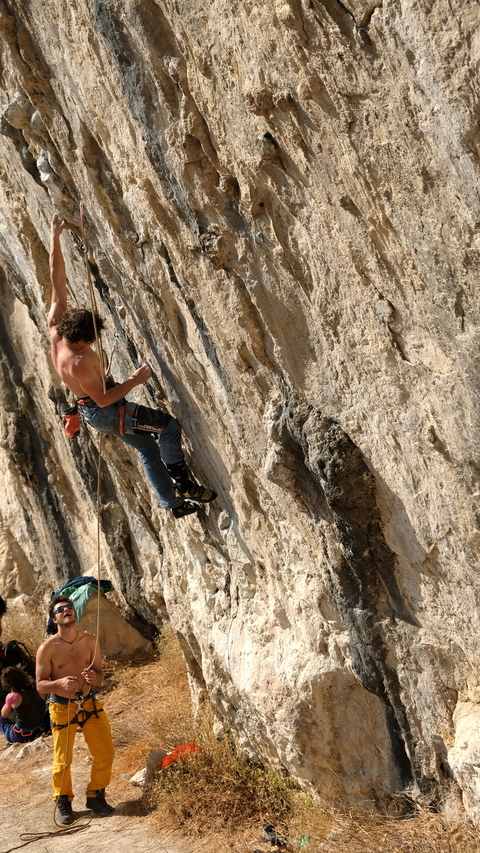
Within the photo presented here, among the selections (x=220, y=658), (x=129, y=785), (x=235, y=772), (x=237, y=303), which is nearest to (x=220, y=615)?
(x=220, y=658)

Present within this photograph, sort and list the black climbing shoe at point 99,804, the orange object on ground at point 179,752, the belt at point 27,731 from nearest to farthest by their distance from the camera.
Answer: the black climbing shoe at point 99,804 < the orange object on ground at point 179,752 < the belt at point 27,731

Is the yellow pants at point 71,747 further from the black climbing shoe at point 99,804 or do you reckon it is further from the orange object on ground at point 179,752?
the orange object on ground at point 179,752

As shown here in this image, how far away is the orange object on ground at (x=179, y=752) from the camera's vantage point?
6461 millimetres

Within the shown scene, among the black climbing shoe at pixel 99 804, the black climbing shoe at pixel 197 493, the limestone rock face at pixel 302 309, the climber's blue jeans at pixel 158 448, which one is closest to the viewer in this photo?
the limestone rock face at pixel 302 309

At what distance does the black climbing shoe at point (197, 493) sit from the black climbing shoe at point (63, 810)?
2541 millimetres

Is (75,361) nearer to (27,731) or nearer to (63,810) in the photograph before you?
(63,810)

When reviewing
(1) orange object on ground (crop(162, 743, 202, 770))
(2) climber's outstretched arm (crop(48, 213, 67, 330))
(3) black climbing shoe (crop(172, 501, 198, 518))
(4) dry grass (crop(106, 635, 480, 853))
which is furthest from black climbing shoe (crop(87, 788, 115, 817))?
(2) climber's outstretched arm (crop(48, 213, 67, 330))

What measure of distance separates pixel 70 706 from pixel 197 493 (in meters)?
1.89

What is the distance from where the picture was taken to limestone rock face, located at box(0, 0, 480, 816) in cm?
349

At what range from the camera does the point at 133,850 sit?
221 inches

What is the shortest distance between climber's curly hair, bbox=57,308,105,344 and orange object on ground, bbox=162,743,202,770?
3.49 meters

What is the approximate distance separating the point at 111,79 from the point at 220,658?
4.39 m

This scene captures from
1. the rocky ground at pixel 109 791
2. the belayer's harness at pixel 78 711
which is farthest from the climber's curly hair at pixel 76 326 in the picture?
the rocky ground at pixel 109 791

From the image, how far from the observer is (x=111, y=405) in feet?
18.5
